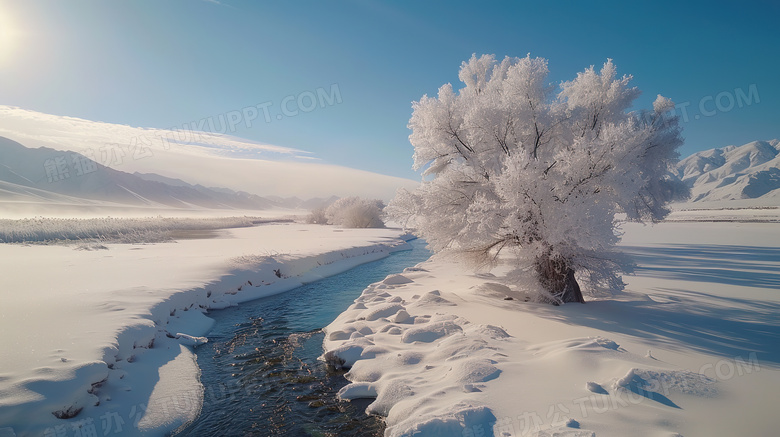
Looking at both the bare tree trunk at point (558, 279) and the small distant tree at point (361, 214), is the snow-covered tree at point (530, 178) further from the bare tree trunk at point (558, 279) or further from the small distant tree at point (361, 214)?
the small distant tree at point (361, 214)

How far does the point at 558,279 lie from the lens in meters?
10.7

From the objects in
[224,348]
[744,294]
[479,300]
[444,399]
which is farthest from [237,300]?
[744,294]

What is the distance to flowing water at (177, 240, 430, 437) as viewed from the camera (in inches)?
231

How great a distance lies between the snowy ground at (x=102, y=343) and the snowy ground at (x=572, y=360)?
3.71m

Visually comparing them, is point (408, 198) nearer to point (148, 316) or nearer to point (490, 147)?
point (490, 147)

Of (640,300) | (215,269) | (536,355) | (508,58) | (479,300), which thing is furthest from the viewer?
Result: (215,269)

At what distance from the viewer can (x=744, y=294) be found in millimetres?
10664

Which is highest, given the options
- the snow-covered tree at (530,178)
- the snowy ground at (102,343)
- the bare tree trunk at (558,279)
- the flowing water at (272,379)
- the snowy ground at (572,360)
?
the snow-covered tree at (530,178)

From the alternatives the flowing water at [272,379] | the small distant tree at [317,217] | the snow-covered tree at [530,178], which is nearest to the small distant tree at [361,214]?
the small distant tree at [317,217]

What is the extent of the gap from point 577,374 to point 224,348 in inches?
358

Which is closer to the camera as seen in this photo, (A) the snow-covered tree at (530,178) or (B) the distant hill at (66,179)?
(A) the snow-covered tree at (530,178)

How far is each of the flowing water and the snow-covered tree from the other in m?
5.45

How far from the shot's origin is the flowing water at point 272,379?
586 cm

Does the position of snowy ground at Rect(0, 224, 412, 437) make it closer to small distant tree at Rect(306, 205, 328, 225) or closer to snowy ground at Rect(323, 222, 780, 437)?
snowy ground at Rect(323, 222, 780, 437)
